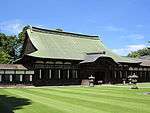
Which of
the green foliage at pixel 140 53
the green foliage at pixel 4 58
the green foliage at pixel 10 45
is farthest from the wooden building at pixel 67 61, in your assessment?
the green foliage at pixel 140 53

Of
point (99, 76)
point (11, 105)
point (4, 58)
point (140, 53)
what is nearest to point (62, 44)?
point (99, 76)

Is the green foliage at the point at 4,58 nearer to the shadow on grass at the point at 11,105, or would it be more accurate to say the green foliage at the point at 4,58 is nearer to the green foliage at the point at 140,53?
the shadow on grass at the point at 11,105

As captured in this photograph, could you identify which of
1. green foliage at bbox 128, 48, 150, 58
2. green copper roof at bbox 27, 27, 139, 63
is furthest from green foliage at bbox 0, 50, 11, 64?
green foliage at bbox 128, 48, 150, 58

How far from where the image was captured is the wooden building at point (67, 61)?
46.5m

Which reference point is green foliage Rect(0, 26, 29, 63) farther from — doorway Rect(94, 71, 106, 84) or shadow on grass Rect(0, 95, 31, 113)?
shadow on grass Rect(0, 95, 31, 113)

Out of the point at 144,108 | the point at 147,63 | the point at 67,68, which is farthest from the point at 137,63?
the point at 144,108

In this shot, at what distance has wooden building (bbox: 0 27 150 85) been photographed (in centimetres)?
4650

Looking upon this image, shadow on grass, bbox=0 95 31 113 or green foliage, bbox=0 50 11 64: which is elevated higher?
green foliage, bbox=0 50 11 64

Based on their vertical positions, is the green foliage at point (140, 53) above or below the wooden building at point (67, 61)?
above

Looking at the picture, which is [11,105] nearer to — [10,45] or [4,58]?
[4,58]

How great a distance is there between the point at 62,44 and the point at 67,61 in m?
5.85

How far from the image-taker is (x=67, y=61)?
4944cm

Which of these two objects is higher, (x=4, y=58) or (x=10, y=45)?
(x=10, y=45)

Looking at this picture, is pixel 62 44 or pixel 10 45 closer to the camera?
pixel 62 44
